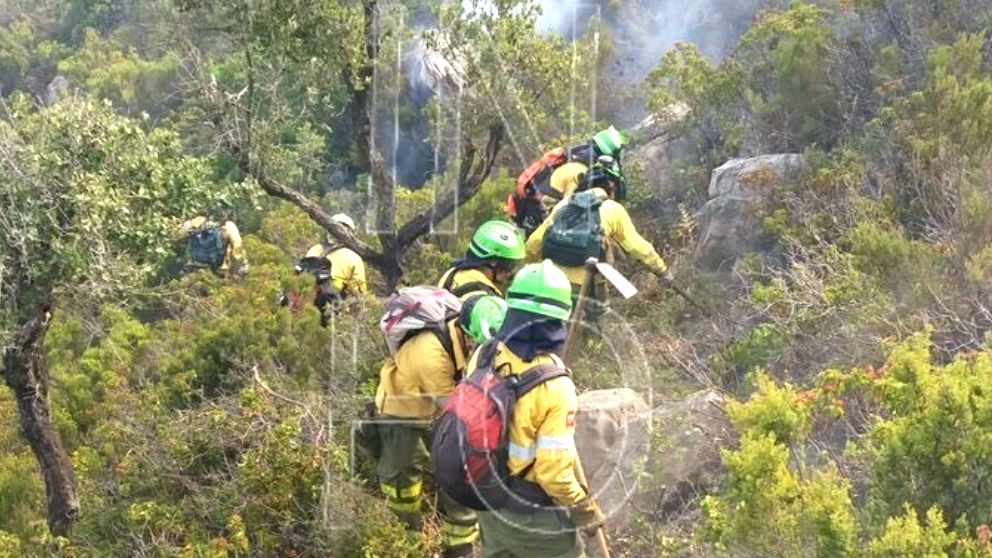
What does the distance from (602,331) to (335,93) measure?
367cm

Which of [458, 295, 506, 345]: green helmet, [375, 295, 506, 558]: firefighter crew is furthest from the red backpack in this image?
[458, 295, 506, 345]: green helmet

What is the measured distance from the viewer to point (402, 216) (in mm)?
10641

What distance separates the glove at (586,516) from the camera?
3998 millimetres

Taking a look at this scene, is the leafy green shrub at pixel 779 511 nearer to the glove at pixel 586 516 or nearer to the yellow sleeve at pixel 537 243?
the glove at pixel 586 516

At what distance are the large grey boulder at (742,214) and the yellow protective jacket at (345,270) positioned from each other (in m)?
2.82

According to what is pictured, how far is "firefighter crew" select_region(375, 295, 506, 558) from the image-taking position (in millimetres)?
5066

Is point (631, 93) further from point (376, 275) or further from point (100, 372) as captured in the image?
point (100, 372)

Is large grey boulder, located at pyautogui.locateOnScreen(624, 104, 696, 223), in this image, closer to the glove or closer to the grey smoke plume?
the grey smoke plume

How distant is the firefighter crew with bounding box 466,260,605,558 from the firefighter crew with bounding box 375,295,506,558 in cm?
76

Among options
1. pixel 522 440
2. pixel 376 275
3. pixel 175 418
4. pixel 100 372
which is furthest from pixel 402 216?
pixel 522 440

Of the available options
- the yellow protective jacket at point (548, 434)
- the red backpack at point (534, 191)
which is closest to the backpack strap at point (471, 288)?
the yellow protective jacket at point (548, 434)

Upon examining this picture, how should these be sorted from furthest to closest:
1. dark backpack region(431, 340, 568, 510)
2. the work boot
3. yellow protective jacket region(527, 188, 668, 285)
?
yellow protective jacket region(527, 188, 668, 285) → the work boot → dark backpack region(431, 340, 568, 510)

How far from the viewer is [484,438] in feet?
12.5

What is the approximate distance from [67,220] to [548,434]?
12.0ft
